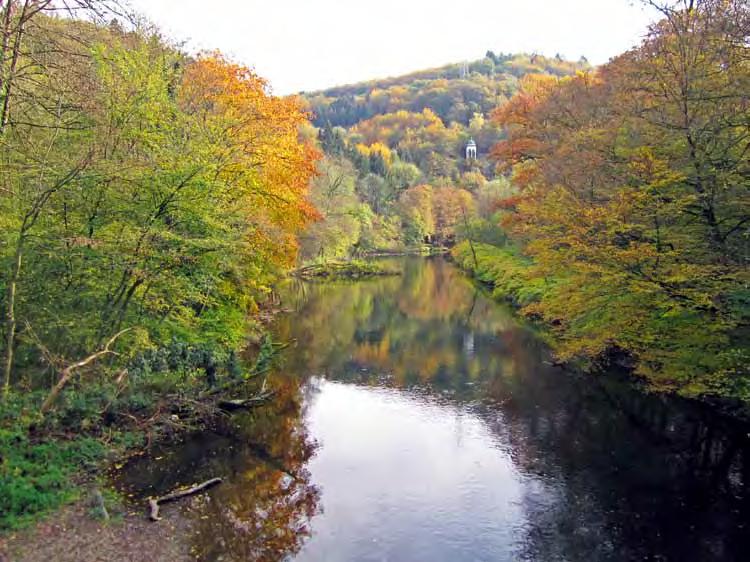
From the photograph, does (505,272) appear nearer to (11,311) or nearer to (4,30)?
(11,311)

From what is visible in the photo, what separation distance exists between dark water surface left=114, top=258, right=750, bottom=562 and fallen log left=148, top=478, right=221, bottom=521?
0.22 m

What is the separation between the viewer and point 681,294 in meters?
14.5

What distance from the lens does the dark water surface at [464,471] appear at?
11.2m

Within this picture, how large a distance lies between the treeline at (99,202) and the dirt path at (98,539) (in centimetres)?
337

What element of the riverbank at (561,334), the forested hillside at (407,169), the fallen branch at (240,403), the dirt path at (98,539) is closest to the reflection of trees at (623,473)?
the riverbank at (561,334)

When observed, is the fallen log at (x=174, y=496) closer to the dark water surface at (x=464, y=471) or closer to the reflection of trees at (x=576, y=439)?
the dark water surface at (x=464, y=471)

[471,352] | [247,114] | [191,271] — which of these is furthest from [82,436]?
[471,352]

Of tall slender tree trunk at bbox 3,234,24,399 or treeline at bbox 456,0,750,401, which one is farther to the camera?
treeline at bbox 456,0,750,401

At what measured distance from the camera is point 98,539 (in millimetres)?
10273

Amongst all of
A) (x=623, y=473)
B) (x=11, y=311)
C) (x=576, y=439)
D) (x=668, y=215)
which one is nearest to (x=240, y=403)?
(x=11, y=311)

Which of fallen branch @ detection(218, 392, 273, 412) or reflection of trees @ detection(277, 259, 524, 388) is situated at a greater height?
fallen branch @ detection(218, 392, 273, 412)

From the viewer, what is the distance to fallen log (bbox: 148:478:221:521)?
1137 centimetres

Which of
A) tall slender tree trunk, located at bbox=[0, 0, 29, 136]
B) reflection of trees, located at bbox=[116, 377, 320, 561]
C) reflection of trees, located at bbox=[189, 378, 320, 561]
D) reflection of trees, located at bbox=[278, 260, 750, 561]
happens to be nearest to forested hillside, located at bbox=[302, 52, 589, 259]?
reflection of trees, located at bbox=[278, 260, 750, 561]

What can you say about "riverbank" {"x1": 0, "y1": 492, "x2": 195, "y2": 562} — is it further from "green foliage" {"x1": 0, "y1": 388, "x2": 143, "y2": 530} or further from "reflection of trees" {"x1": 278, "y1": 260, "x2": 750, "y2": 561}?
"reflection of trees" {"x1": 278, "y1": 260, "x2": 750, "y2": 561}
